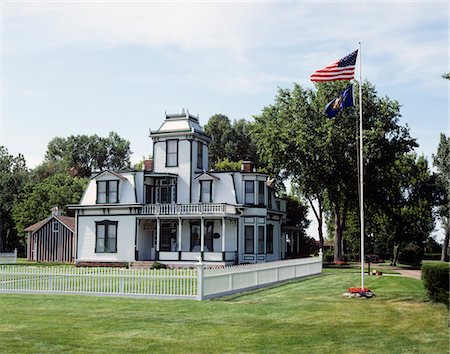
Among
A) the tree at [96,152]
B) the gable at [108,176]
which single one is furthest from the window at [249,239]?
the tree at [96,152]

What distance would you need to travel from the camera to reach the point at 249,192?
149ft

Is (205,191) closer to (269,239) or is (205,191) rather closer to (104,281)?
(269,239)

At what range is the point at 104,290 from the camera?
22312 millimetres

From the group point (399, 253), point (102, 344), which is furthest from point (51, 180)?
point (102, 344)

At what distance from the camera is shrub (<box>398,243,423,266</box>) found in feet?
173

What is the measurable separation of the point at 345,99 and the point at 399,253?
3433 centimetres

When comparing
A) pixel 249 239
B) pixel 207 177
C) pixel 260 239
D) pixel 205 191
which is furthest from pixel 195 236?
pixel 260 239

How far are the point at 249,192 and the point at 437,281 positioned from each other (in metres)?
27.7

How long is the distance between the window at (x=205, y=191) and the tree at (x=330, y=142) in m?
6.71

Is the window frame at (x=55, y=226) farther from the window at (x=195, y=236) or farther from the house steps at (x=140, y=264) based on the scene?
the window at (x=195, y=236)

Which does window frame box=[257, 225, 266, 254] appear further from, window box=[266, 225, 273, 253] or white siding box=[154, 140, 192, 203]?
white siding box=[154, 140, 192, 203]

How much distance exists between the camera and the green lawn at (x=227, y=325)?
12.5m

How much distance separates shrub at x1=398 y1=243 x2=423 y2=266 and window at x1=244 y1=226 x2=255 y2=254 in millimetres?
16327

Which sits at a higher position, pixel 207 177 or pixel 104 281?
pixel 207 177
